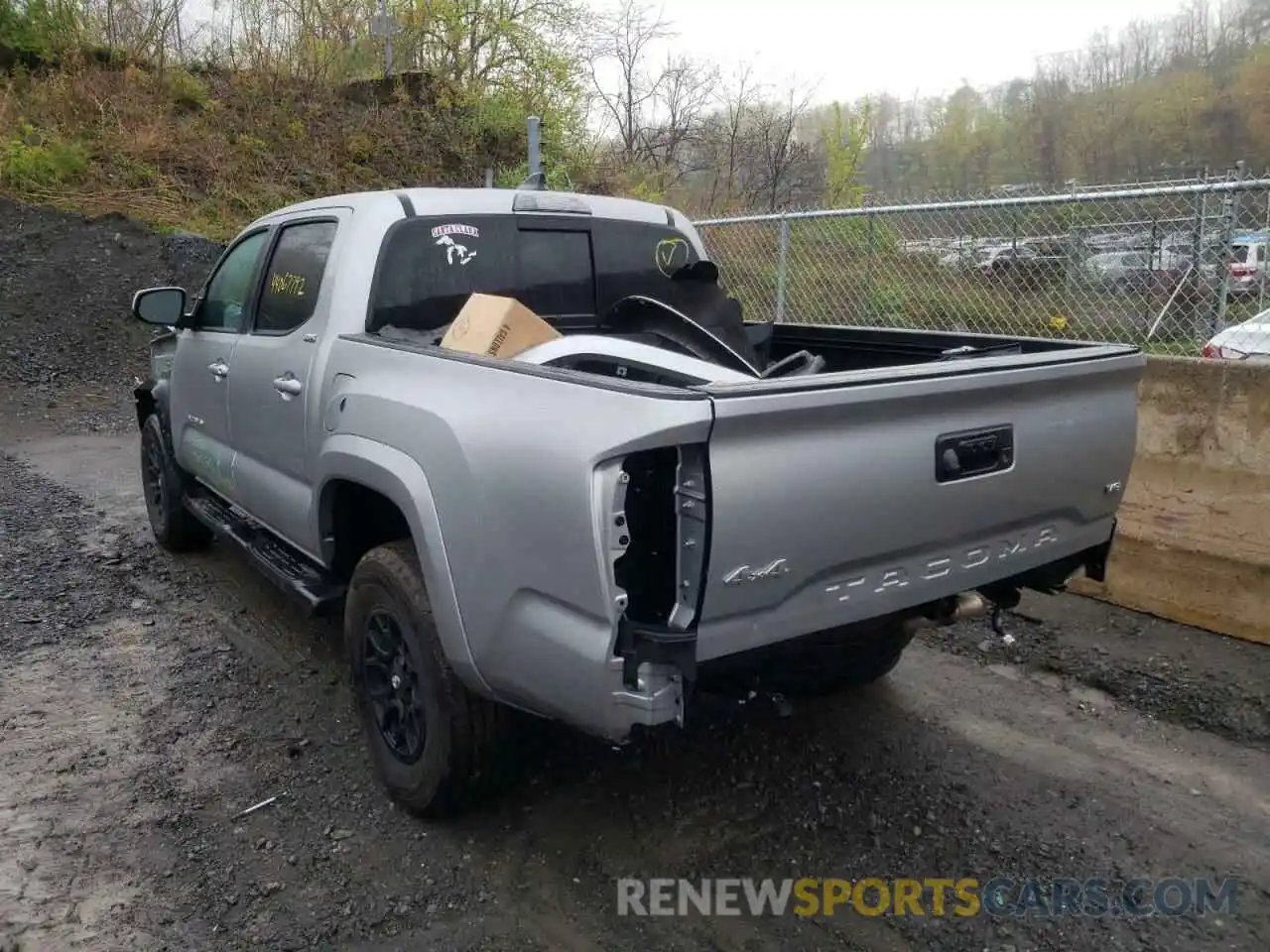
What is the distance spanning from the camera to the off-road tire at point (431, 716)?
9.62ft

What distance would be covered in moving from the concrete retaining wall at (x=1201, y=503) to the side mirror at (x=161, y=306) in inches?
195

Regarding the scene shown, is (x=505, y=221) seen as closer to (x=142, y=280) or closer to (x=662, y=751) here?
(x=662, y=751)

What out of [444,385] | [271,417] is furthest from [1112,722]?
[271,417]

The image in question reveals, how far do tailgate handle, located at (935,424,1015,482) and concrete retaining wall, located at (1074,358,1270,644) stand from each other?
7.77ft

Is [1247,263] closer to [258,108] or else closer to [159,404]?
[159,404]

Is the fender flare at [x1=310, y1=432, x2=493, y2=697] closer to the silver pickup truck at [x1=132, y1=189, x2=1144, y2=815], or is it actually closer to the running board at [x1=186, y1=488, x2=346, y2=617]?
the silver pickup truck at [x1=132, y1=189, x2=1144, y2=815]

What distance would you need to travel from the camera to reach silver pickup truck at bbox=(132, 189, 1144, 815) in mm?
2332

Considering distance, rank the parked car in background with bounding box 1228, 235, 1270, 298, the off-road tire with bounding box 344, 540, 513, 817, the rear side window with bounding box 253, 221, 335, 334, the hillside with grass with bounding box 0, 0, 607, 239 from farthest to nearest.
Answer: the hillside with grass with bounding box 0, 0, 607, 239 < the parked car in background with bounding box 1228, 235, 1270, 298 < the rear side window with bounding box 253, 221, 335, 334 < the off-road tire with bounding box 344, 540, 513, 817

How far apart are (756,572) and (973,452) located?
0.82 meters

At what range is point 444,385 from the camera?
290cm

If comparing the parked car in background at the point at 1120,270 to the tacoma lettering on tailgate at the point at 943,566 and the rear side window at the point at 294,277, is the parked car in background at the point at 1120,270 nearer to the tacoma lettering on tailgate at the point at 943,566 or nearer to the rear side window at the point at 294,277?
the tacoma lettering on tailgate at the point at 943,566

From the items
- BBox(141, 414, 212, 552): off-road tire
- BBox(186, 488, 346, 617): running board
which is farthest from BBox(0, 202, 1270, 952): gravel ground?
BBox(141, 414, 212, 552): off-road tire

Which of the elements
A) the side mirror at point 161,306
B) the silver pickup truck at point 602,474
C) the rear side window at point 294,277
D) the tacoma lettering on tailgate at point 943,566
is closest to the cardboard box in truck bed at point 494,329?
the silver pickup truck at point 602,474

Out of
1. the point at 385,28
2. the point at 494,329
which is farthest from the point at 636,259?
the point at 385,28
